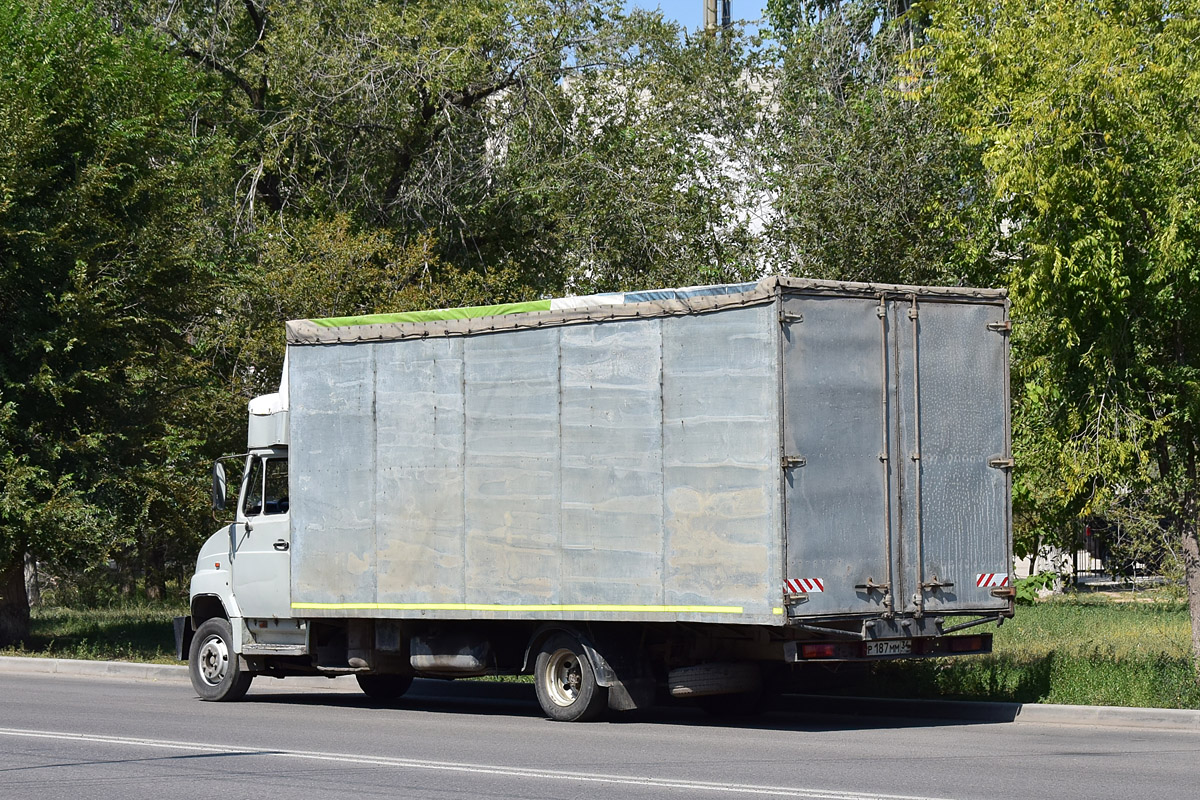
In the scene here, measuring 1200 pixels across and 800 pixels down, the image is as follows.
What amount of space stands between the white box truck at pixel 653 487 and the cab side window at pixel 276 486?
0.26m

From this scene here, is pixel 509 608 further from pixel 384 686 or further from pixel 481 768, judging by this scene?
pixel 384 686

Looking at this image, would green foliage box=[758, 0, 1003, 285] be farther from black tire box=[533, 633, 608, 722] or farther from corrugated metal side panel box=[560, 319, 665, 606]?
black tire box=[533, 633, 608, 722]

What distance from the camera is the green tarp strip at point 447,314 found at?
13.6 meters

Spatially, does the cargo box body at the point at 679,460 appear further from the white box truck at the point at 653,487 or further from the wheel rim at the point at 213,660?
the wheel rim at the point at 213,660

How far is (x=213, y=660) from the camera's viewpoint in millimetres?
15891

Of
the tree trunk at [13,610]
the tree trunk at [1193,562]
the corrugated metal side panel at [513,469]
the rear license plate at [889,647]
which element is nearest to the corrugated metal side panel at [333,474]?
the corrugated metal side panel at [513,469]

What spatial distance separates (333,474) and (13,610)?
1170cm

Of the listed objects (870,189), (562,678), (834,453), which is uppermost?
(870,189)

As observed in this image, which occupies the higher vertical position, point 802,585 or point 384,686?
point 802,585

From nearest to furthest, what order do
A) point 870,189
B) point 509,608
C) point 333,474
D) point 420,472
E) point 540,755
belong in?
point 540,755, point 509,608, point 420,472, point 333,474, point 870,189

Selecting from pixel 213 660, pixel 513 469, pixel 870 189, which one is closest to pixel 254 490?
pixel 213 660

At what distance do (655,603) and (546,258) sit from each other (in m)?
19.6

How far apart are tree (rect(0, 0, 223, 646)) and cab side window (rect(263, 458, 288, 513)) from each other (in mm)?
6587

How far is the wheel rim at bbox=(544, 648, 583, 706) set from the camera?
13141mm
